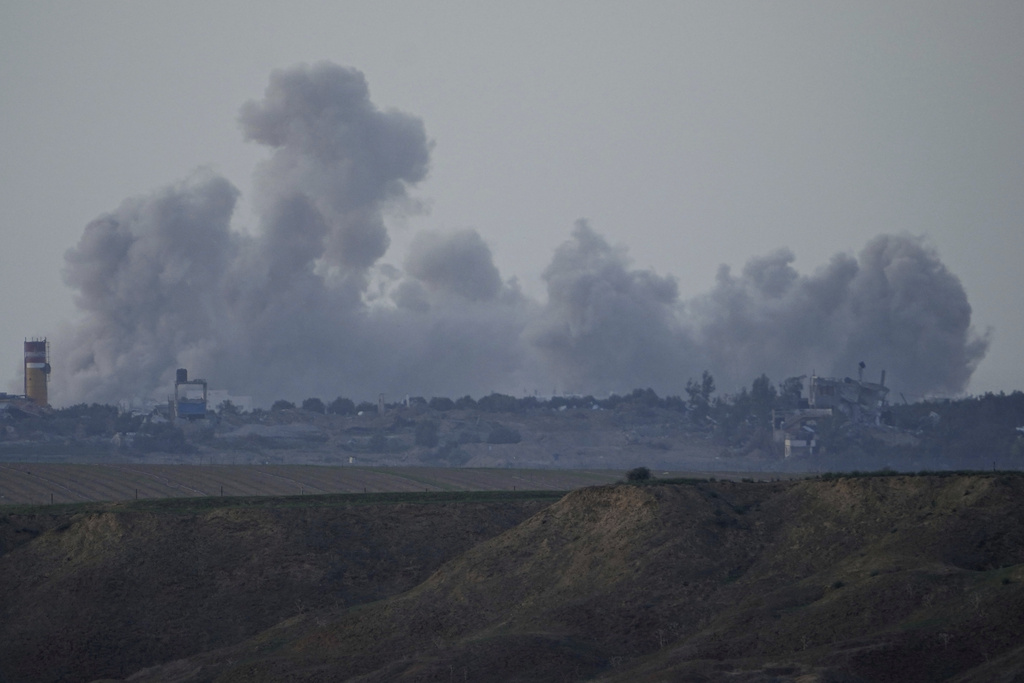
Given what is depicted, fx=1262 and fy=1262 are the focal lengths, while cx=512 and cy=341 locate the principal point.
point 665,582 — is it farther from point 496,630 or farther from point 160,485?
point 160,485

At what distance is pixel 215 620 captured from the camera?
65812 mm

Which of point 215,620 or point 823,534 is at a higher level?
point 823,534

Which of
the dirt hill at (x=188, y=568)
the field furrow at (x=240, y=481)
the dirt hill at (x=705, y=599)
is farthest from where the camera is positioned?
the field furrow at (x=240, y=481)

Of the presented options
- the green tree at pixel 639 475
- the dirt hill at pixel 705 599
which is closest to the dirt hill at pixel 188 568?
the dirt hill at pixel 705 599

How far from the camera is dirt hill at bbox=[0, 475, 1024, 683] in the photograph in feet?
137

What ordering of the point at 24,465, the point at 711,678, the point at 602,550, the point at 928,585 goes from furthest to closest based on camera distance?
the point at 24,465 < the point at 602,550 < the point at 928,585 < the point at 711,678

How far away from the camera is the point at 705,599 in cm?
5469

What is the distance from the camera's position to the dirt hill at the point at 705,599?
137ft

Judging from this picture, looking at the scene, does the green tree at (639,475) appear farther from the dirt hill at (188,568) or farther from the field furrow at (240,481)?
the field furrow at (240,481)

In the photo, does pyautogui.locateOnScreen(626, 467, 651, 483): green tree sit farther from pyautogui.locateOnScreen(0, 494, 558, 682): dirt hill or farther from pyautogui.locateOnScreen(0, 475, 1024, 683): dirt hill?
pyautogui.locateOnScreen(0, 475, 1024, 683): dirt hill

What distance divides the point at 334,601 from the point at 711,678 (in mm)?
31768

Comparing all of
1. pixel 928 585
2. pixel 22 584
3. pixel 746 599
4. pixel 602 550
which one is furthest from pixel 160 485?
pixel 928 585

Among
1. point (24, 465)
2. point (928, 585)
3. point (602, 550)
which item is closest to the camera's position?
point (928, 585)

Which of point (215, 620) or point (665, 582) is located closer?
point (665, 582)
